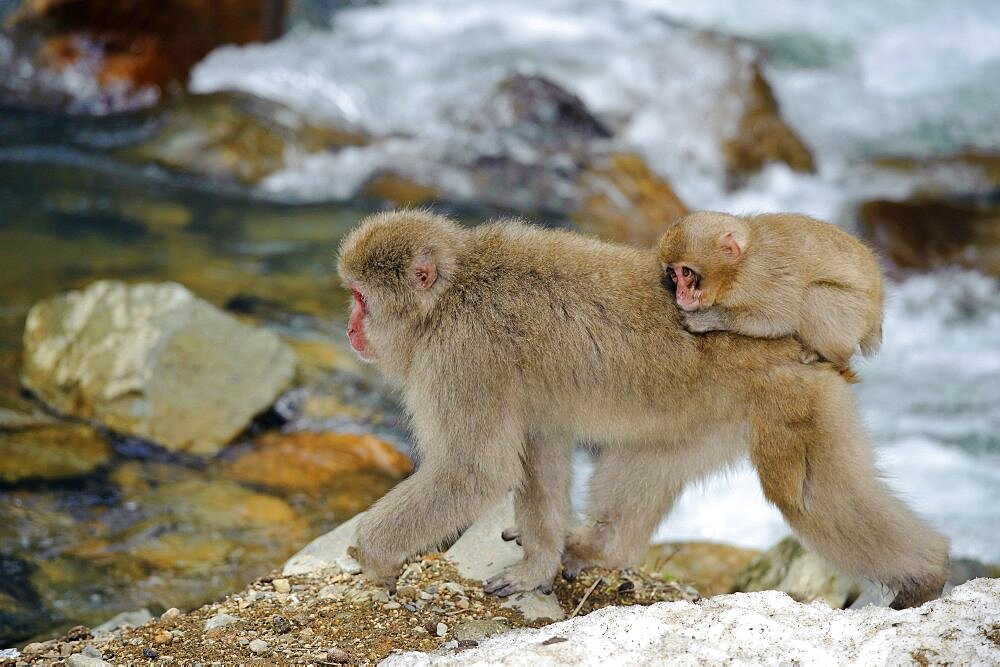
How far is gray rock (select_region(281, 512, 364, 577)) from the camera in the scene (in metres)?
4.10

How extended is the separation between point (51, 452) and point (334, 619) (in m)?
3.12

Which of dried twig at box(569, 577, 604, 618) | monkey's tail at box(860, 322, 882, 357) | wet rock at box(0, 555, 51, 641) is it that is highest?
monkey's tail at box(860, 322, 882, 357)

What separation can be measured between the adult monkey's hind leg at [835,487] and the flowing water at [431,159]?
32 centimetres

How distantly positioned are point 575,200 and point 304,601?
6485 millimetres

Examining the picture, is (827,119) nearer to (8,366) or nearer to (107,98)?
(107,98)

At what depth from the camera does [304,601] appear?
12.5ft

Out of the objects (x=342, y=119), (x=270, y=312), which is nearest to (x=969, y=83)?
(x=342, y=119)

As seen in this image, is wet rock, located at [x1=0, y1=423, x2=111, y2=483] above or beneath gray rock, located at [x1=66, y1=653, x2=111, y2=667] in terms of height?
beneath

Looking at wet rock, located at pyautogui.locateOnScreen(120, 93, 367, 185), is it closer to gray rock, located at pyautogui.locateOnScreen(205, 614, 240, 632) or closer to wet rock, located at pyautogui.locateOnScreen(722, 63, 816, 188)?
→ wet rock, located at pyautogui.locateOnScreen(722, 63, 816, 188)

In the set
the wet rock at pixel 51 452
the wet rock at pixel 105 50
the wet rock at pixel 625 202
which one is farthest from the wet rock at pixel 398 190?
the wet rock at pixel 51 452

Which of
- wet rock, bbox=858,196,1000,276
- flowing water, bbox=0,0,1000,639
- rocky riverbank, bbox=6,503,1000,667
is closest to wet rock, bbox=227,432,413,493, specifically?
flowing water, bbox=0,0,1000,639

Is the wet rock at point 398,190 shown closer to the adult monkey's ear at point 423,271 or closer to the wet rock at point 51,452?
the wet rock at point 51,452

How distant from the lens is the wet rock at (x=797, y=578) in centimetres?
435

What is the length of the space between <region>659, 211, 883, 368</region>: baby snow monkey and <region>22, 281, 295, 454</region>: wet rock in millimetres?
3536
